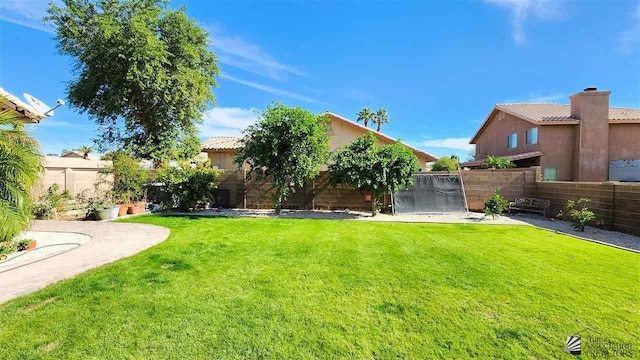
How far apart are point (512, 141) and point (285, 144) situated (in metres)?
21.1

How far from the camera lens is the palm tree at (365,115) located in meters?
41.6

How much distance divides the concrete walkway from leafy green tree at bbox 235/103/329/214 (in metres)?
4.43

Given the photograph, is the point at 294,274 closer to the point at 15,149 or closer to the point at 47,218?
the point at 15,149

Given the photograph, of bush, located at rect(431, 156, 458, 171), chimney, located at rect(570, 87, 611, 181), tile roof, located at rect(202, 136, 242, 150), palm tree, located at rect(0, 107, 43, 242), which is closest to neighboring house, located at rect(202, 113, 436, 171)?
tile roof, located at rect(202, 136, 242, 150)

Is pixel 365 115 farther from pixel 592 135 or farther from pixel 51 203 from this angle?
pixel 51 203

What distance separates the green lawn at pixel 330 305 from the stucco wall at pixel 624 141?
19.1m

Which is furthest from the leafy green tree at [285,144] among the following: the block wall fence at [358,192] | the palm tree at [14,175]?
the palm tree at [14,175]

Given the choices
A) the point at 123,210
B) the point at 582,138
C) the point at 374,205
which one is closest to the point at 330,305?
the point at 374,205

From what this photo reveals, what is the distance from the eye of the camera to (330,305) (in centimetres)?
333

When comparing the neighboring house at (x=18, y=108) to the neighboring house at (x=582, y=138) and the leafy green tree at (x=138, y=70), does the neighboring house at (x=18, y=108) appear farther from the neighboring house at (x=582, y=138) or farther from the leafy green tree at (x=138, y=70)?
the neighboring house at (x=582, y=138)

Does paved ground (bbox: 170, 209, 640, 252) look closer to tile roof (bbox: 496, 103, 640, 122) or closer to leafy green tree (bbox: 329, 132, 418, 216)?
leafy green tree (bbox: 329, 132, 418, 216)

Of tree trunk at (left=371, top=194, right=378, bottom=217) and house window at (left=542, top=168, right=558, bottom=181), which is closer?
tree trunk at (left=371, top=194, right=378, bottom=217)

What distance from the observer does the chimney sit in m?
18.0

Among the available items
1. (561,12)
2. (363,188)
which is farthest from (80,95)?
(561,12)
